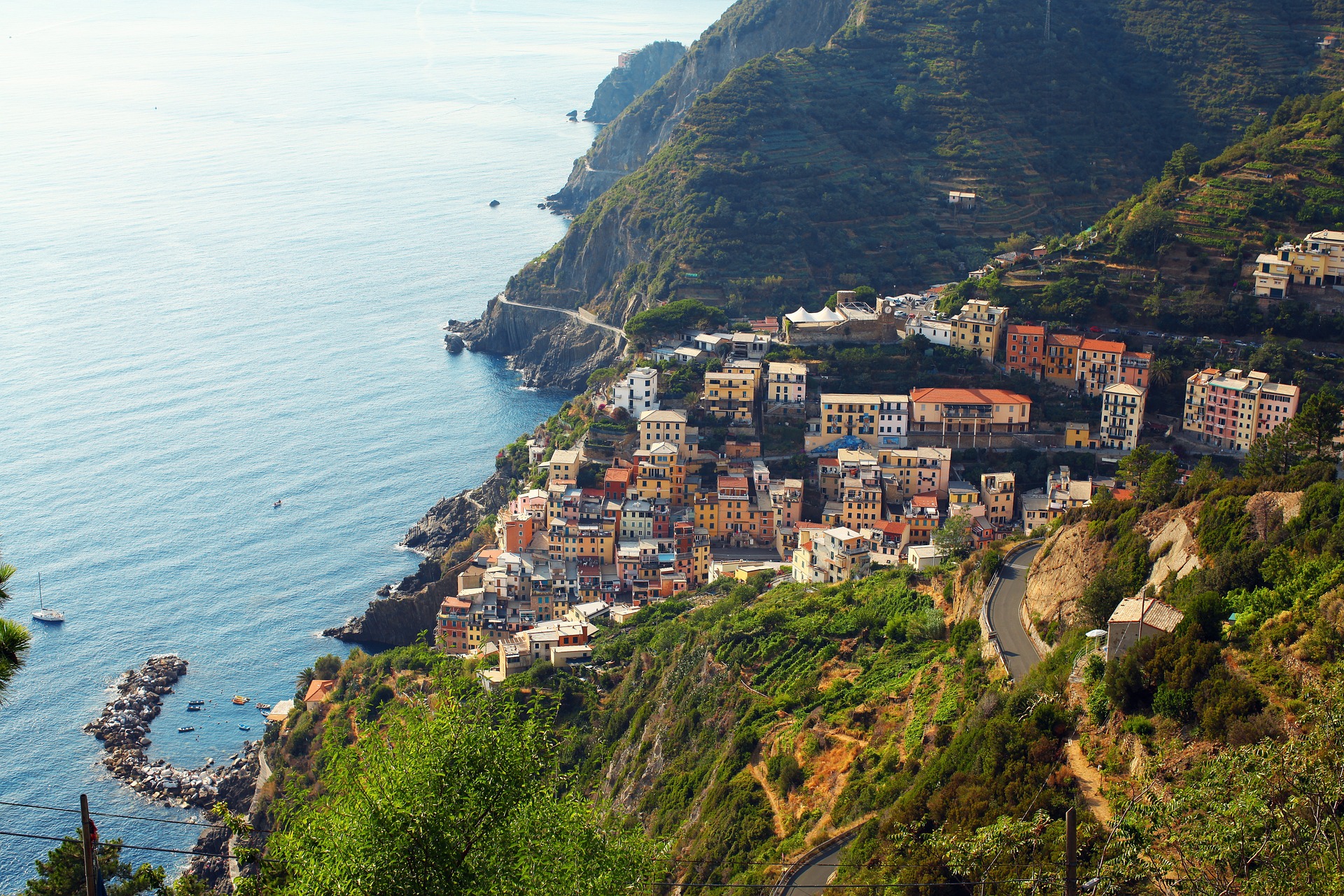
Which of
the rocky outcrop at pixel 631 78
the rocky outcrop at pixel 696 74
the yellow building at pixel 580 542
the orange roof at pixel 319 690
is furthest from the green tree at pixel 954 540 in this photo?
the rocky outcrop at pixel 631 78

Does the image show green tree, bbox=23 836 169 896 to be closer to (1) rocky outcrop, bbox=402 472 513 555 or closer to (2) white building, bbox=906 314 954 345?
(1) rocky outcrop, bbox=402 472 513 555

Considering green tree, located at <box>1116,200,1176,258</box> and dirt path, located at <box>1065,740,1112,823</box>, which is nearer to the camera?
dirt path, located at <box>1065,740,1112,823</box>

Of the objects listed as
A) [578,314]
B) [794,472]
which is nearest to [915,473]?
[794,472]

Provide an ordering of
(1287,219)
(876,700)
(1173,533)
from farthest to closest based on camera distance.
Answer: (1287,219), (876,700), (1173,533)

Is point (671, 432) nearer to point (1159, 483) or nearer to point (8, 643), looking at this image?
point (1159, 483)

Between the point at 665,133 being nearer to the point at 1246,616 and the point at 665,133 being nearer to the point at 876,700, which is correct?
the point at 876,700

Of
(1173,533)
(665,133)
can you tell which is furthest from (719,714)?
(665,133)

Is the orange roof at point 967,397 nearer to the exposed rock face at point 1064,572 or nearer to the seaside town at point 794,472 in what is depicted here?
the seaside town at point 794,472

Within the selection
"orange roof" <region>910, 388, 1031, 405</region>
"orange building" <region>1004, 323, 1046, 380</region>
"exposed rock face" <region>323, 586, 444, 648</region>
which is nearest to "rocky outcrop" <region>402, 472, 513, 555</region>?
"exposed rock face" <region>323, 586, 444, 648</region>
